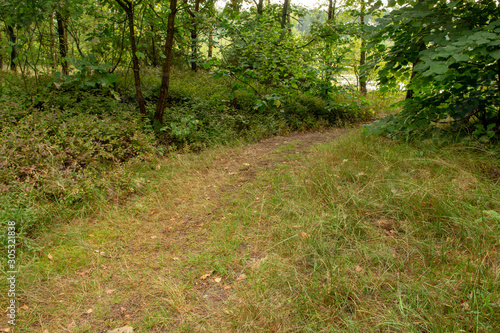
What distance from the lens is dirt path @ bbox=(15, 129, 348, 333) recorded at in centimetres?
229

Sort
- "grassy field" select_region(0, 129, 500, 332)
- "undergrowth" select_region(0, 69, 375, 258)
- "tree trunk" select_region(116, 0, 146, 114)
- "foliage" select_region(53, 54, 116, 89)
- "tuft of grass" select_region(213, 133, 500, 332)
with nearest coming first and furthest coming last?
"tuft of grass" select_region(213, 133, 500, 332)
"grassy field" select_region(0, 129, 500, 332)
"undergrowth" select_region(0, 69, 375, 258)
"foliage" select_region(53, 54, 116, 89)
"tree trunk" select_region(116, 0, 146, 114)

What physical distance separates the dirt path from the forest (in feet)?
0.06

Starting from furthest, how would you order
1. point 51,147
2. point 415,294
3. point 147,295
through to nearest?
point 51,147, point 147,295, point 415,294

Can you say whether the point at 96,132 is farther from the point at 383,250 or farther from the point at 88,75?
the point at 383,250

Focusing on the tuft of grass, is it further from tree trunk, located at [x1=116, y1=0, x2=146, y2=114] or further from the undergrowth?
tree trunk, located at [x1=116, y1=0, x2=146, y2=114]

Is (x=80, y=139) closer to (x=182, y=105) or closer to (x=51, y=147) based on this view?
(x=51, y=147)

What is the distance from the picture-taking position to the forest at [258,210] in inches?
83.9

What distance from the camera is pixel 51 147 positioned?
13.3 feet

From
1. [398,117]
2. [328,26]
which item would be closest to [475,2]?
[398,117]

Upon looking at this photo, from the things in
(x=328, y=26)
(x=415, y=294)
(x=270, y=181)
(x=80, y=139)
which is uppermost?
(x=328, y=26)

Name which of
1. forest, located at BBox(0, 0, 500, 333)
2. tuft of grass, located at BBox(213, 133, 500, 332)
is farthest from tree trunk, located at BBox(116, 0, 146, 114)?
tuft of grass, located at BBox(213, 133, 500, 332)

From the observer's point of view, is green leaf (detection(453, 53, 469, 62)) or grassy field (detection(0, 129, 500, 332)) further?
green leaf (detection(453, 53, 469, 62))

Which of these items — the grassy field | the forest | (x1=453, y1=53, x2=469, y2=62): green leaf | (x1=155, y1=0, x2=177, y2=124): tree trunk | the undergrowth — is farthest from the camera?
(x1=155, y1=0, x2=177, y2=124): tree trunk

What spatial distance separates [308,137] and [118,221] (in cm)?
519
